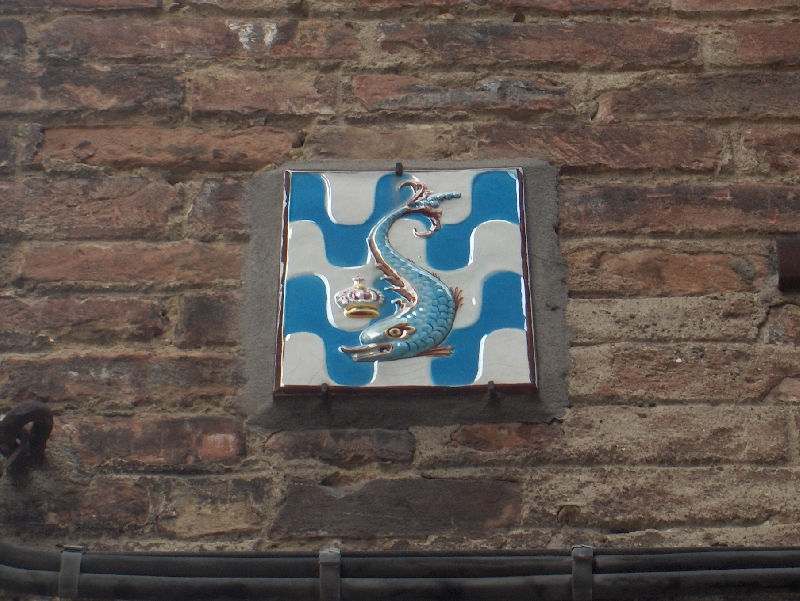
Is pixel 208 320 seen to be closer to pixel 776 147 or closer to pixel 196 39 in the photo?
pixel 196 39

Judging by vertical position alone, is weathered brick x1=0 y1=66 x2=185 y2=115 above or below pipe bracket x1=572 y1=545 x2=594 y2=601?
above

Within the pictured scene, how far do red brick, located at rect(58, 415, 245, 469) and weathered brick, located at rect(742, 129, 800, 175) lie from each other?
1.27 metres

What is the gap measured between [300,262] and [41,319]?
21.2 inches

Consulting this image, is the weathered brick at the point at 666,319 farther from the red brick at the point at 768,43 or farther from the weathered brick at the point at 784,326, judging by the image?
the red brick at the point at 768,43

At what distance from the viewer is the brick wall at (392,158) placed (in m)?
2.12

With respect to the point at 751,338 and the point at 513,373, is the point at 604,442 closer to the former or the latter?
the point at 513,373

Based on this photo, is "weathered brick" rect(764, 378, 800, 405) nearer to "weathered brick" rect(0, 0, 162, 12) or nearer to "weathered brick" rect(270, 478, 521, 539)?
"weathered brick" rect(270, 478, 521, 539)

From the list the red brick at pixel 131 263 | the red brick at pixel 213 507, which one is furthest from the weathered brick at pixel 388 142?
the red brick at pixel 213 507

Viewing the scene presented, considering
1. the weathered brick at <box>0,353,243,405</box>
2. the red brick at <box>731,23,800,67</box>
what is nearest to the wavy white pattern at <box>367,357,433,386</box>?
the weathered brick at <box>0,353,243,405</box>

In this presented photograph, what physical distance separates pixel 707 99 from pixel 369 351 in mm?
995

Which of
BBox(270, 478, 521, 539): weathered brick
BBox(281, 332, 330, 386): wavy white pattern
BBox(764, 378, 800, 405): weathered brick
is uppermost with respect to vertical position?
BBox(281, 332, 330, 386): wavy white pattern

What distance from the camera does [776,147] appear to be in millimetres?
2496

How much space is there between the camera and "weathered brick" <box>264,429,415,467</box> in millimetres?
2156

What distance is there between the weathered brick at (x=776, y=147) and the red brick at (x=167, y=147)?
1.01 m
